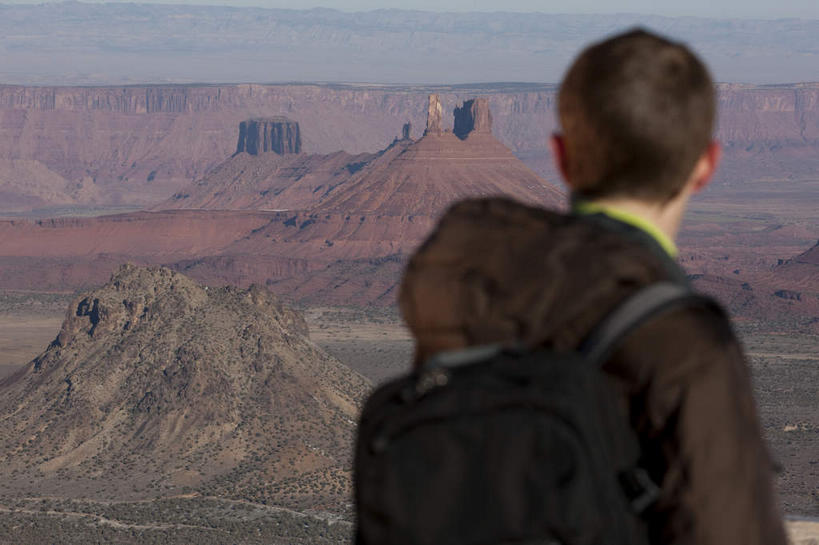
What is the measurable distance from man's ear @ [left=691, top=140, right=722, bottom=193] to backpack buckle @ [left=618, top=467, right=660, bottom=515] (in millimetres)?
654

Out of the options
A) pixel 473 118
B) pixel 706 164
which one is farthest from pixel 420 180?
pixel 706 164

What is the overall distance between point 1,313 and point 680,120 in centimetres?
9295

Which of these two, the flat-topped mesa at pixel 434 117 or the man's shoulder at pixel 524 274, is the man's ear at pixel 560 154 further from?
the flat-topped mesa at pixel 434 117

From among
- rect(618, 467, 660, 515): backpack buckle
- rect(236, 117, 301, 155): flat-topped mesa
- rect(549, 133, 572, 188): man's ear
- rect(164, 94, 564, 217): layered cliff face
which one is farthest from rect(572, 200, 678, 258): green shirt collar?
rect(236, 117, 301, 155): flat-topped mesa

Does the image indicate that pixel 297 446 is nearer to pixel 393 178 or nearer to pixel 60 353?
pixel 60 353

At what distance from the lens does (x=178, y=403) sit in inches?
1693

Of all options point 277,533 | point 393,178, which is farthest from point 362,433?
point 393,178

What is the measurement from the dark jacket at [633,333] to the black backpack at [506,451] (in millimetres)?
65

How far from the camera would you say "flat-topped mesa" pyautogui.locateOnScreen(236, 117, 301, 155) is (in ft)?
608

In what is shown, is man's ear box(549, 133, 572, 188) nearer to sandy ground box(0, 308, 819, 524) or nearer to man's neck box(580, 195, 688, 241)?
man's neck box(580, 195, 688, 241)

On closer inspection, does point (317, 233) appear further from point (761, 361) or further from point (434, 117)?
point (761, 361)

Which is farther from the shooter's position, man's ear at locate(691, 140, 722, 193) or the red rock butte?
the red rock butte

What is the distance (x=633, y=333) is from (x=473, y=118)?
145m

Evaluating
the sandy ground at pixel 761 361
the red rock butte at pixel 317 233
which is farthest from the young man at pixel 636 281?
the red rock butte at pixel 317 233
